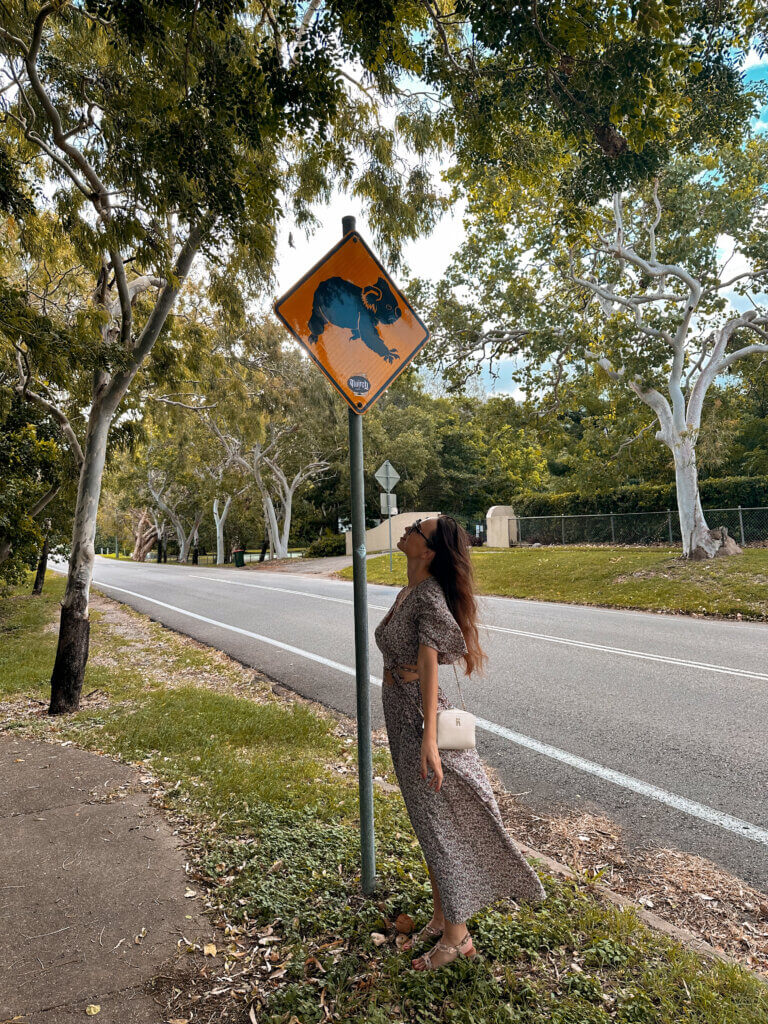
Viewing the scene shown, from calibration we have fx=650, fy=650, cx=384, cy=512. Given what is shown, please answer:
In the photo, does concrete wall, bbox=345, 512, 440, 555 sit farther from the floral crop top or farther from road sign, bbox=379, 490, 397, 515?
the floral crop top

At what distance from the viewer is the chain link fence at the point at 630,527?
19.0m

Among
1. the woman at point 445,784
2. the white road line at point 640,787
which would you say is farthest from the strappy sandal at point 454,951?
the white road line at point 640,787

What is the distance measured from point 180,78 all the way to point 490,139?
84.4 inches

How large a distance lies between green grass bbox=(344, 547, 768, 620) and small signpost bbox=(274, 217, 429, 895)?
279 inches

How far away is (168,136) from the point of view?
4164 millimetres

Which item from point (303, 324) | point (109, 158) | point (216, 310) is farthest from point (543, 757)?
point (216, 310)

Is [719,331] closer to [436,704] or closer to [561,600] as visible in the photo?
[561,600]

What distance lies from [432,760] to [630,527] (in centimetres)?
2291

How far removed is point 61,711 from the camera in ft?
20.9

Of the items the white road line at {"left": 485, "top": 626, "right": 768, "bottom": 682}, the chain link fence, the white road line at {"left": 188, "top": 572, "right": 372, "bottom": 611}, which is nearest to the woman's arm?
the white road line at {"left": 485, "top": 626, "right": 768, "bottom": 682}

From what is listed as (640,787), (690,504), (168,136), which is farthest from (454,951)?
(690,504)

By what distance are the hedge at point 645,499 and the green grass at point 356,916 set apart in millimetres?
20540

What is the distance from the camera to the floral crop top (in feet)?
8.36

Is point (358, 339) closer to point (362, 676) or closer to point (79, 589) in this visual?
point (362, 676)
